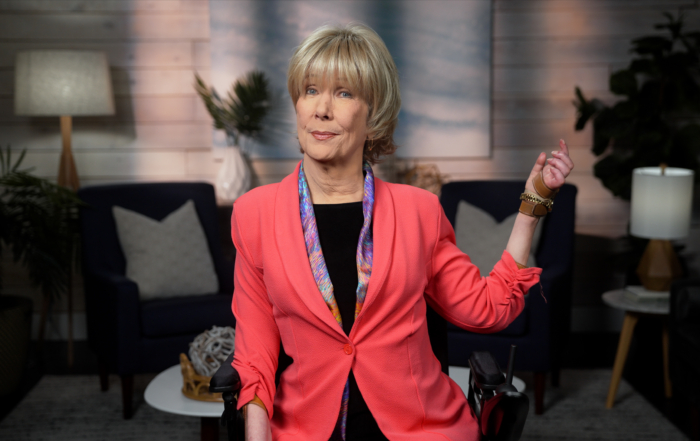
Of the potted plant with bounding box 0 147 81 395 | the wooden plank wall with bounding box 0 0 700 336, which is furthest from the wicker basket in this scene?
the wooden plank wall with bounding box 0 0 700 336

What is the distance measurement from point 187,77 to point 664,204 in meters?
2.70

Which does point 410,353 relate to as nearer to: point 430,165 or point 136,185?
point 136,185

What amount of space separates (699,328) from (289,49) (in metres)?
2.58

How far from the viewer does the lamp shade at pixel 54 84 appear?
10.6 feet

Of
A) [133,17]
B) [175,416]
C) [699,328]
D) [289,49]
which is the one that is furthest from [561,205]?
[133,17]

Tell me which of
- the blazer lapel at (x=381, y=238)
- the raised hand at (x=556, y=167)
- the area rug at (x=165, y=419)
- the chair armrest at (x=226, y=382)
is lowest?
the area rug at (x=165, y=419)

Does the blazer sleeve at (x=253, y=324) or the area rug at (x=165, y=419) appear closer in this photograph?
the blazer sleeve at (x=253, y=324)

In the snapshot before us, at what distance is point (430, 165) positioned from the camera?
3.85 m

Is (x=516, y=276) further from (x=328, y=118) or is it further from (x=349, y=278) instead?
(x=328, y=118)

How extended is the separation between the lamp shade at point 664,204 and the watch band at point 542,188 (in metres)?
1.94

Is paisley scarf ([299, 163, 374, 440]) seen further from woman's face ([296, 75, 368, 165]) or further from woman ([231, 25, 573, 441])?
woman's face ([296, 75, 368, 165])

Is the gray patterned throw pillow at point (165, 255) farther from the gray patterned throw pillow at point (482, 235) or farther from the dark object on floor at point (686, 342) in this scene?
the dark object on floor at point (686, 342)

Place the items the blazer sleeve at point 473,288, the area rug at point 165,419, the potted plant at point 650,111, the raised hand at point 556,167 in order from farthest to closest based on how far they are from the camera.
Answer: the potted plant at point 650,111
the area rug at point 165,419
the blazer sleeve at point 473,288
the raised hand at point 556,167

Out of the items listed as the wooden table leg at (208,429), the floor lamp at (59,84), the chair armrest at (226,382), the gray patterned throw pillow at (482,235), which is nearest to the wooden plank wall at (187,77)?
the floor lamp at (59,84)
